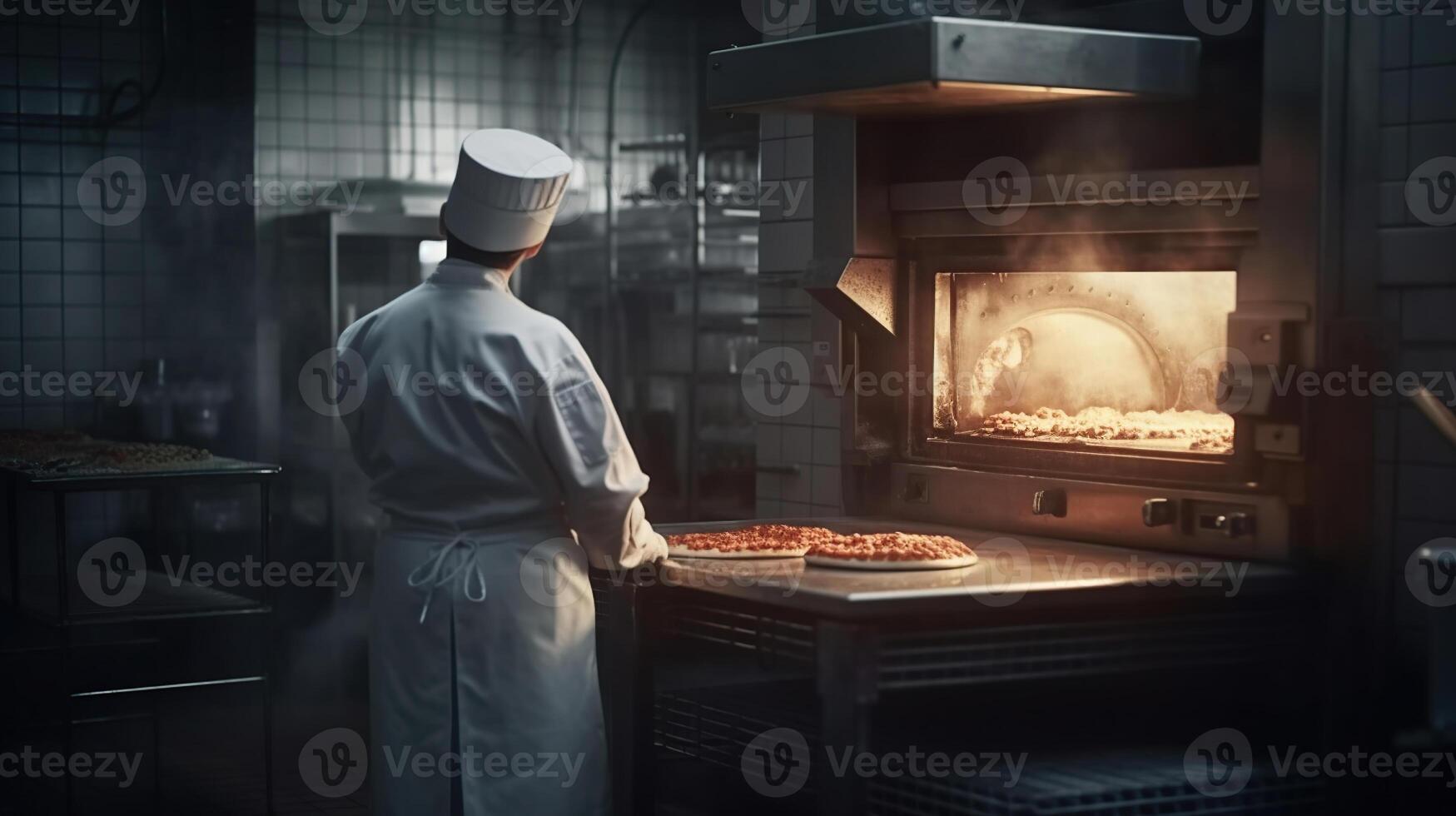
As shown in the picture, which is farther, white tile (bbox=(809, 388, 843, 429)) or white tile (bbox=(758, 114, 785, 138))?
white tile (bbox=(758, 114, 785, 138))

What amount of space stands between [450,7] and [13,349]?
2.29 metres

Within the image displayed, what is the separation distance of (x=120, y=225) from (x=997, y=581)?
4.46 meters

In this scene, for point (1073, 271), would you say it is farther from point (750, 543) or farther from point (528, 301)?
point (528, 301)

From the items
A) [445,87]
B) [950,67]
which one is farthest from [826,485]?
[445,87]

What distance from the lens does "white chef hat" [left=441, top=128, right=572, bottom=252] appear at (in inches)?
107

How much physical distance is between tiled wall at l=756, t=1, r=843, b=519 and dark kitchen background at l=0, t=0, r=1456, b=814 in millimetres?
10

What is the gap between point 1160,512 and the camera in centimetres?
272

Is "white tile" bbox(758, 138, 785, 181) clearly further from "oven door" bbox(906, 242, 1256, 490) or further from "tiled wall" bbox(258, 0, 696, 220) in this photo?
"tiled wall" bbox(258, 0, 696, 220)

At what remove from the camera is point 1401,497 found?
8.54 ft

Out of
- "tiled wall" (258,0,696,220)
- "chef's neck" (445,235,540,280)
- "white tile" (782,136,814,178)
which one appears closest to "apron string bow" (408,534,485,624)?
"chef's neck" (445,235,540,280)

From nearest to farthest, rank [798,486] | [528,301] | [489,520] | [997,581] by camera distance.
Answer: [997,581]
[489,520]
[798,486]
[528,301]

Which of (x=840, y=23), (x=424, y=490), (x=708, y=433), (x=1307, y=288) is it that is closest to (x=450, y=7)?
(x=708, y=433)

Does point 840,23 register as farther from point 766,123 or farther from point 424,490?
point 424,490

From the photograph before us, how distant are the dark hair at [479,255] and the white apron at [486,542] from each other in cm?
2
